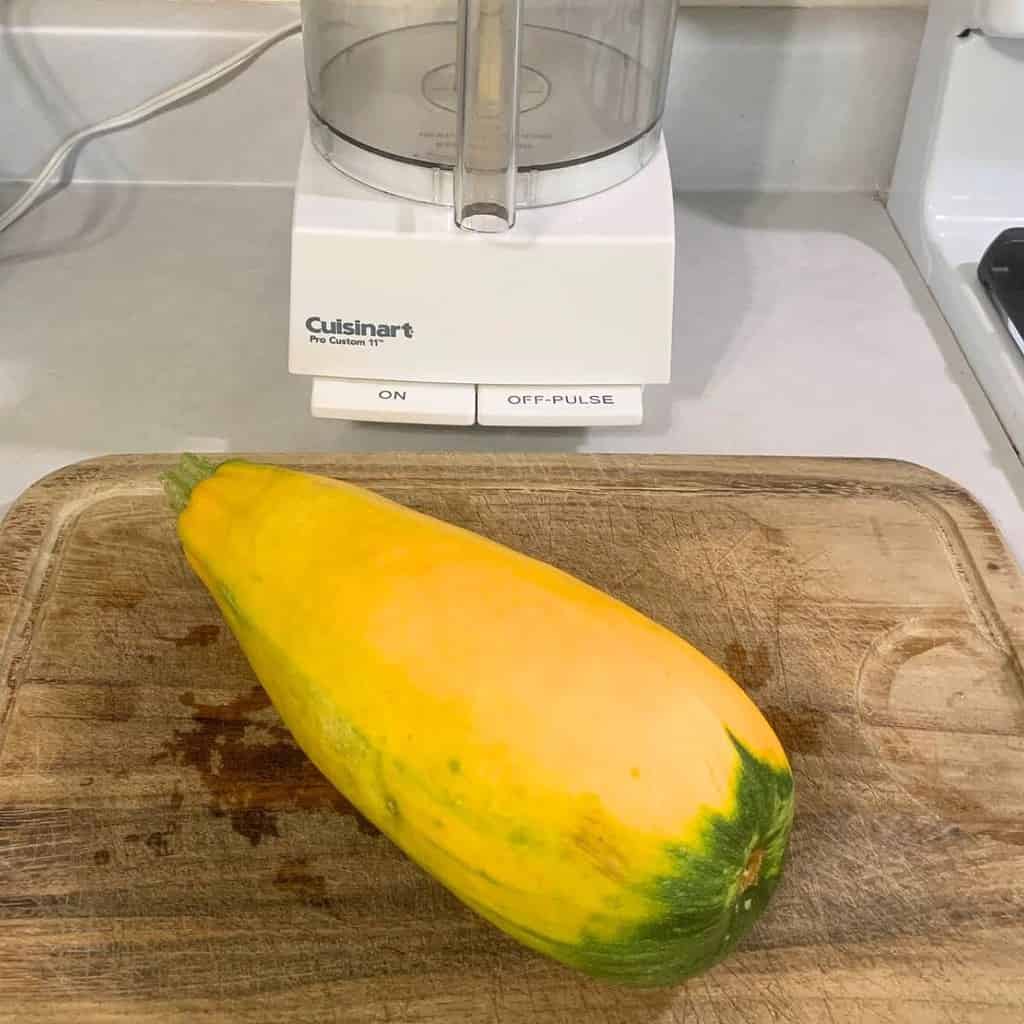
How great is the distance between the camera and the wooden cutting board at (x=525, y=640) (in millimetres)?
482

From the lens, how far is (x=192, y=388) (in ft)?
2.60

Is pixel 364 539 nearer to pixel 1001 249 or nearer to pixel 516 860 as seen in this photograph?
pixel 516 860

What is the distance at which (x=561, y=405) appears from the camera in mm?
677

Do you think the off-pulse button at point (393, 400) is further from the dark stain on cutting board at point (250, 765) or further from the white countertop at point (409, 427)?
the dark stain on cutting board at point (250, 765)

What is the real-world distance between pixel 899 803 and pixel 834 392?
35 cm

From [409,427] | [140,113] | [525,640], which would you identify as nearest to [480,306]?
[409,427]

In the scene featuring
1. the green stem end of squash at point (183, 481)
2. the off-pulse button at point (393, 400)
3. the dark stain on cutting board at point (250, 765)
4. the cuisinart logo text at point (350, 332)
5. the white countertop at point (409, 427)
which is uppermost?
the cuisinart logo text at point (350, 332)

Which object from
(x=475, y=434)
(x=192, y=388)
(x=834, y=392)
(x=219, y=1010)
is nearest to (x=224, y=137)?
(x=192, y=388)

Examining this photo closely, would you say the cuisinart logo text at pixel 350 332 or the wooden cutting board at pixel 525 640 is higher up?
the cuisinart logo text at pixel 350 332

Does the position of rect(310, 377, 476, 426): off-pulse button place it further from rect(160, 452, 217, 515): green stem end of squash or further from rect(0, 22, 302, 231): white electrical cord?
rect(0, 22, 302, 231): white electrical cord

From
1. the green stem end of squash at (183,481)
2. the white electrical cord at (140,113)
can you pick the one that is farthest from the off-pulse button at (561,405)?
the white electrical cord at (140,113)

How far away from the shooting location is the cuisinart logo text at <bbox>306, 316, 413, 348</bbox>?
647 mm

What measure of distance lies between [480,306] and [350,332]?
0.26 ft

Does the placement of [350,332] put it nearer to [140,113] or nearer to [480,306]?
[480,306]
